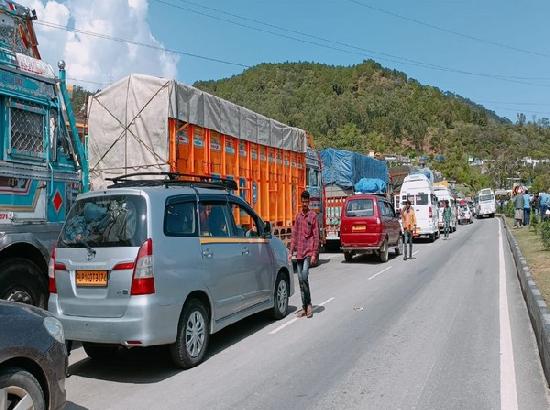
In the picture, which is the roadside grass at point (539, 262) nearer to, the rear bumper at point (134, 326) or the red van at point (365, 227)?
the red van at point (365, 227)

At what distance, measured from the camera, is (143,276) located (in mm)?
5191

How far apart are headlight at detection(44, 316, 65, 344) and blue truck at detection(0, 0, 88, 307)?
2.32 m

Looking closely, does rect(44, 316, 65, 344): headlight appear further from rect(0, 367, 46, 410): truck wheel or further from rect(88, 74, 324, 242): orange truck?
rect(88, 74, 324, 242): orange truck

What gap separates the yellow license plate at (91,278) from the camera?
536 cm

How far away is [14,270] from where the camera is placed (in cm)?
603

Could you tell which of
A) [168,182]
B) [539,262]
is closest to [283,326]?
[168,182]

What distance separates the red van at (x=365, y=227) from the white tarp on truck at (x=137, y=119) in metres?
6.62

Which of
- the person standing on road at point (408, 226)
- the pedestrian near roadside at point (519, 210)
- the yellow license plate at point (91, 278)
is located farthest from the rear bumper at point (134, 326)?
the pedestrian near roadside at point (519, 210)

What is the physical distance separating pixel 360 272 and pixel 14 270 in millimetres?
9514

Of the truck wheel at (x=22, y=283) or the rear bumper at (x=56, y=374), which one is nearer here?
the rear bumper at (x=56, y=374)

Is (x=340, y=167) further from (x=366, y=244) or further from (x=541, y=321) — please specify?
(x=541, y=321)

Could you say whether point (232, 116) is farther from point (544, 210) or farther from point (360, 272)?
point (544, 210)

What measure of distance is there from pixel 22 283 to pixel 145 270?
1.91m

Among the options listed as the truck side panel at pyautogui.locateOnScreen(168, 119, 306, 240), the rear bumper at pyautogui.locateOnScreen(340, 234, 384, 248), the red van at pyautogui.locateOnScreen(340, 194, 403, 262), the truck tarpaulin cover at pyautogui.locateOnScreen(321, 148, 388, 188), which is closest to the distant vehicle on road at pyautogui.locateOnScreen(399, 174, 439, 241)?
the truck tarpaulin cover at pyautogui.locateOnScreen(321, 148, 388, 188)
